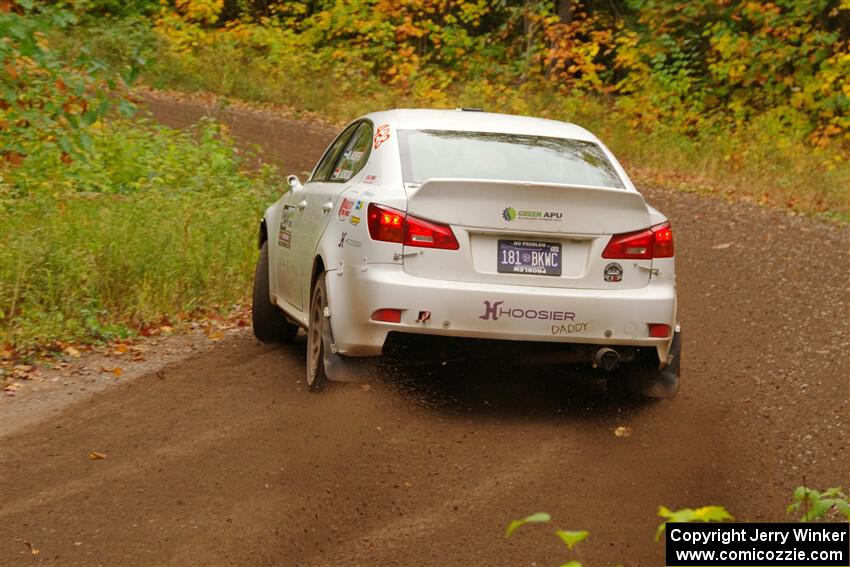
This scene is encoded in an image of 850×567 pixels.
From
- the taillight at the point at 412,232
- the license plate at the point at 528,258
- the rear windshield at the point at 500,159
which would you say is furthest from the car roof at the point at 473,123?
the license plate at the point at 528,258

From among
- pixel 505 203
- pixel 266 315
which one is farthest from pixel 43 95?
pixel 505 203

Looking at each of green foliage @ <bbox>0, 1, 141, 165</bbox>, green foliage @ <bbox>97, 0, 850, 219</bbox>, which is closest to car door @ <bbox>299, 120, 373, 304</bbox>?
green foliage @ <bbox>0, 1, 141, 165</bbox>

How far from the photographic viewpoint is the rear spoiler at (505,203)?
22.0ft

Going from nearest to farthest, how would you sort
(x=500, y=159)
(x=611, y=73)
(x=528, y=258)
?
1. (x=528, y=258)
2. (x=500, y=159)
3. (x=611, y=73)

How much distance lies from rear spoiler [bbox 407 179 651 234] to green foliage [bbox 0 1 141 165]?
5216 mm

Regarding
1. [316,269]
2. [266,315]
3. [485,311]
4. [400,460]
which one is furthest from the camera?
[266,315]

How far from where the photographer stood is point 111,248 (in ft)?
34.6

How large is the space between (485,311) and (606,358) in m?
0.74

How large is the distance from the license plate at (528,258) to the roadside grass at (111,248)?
410cm

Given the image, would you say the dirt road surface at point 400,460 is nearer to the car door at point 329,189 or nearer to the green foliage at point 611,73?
the car door at point 329,189

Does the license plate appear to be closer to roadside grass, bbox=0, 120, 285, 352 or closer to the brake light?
the brake light

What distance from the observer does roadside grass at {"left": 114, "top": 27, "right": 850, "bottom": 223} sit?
1964 cm

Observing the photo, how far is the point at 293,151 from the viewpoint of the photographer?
2108cm

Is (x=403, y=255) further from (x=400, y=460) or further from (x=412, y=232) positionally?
(x=400, y=460)
